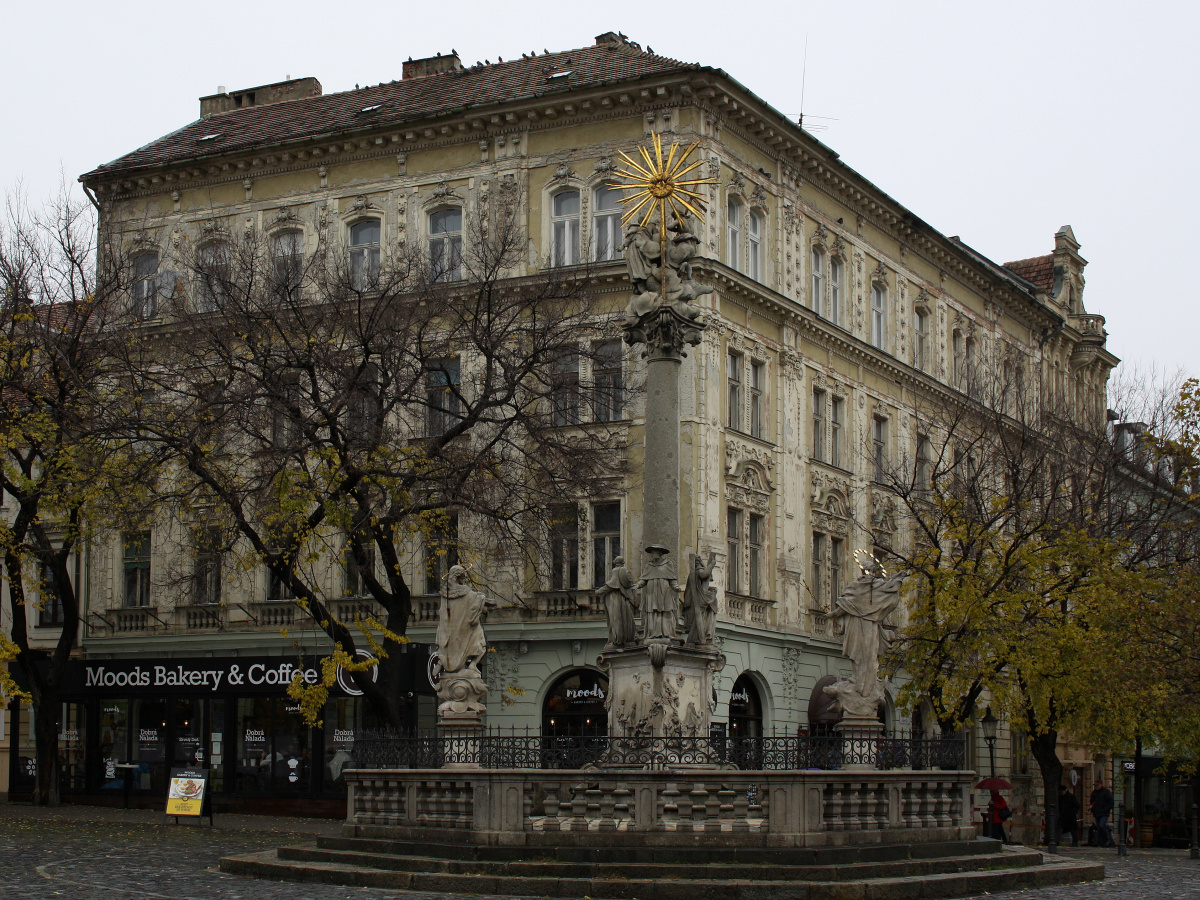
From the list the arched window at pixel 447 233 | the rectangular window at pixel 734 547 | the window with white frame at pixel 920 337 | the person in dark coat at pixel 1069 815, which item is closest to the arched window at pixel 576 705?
the rectangular window at pixel 734 547

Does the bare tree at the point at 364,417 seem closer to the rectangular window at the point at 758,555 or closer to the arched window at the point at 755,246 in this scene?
the rectangular window at the point at 758,555

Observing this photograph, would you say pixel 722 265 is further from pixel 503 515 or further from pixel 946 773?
pixel 946 773

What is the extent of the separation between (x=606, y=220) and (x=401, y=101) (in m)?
7.78

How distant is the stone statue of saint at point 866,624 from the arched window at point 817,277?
20727mm

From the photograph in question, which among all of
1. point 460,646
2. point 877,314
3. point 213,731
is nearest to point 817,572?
point 877,314

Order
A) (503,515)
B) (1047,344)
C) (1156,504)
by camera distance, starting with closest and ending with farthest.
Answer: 1. (503,515)
2. (1156,504)
3. (1047,344)

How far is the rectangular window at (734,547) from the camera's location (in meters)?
38.4

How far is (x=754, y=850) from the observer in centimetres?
1812

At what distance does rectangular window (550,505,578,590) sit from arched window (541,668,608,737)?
2.06m

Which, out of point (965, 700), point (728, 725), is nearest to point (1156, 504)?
point (965, 700)

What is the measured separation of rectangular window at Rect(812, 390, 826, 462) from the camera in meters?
43.0

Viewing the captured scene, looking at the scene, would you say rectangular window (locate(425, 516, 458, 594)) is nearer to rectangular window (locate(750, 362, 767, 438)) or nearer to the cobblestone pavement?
the cobblestone pavement

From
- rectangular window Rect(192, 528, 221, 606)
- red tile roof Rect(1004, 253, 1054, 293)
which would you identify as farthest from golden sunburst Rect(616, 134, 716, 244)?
red tile roof Rect(1004, 253, 1054, 293)

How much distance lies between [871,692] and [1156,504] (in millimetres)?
25086
